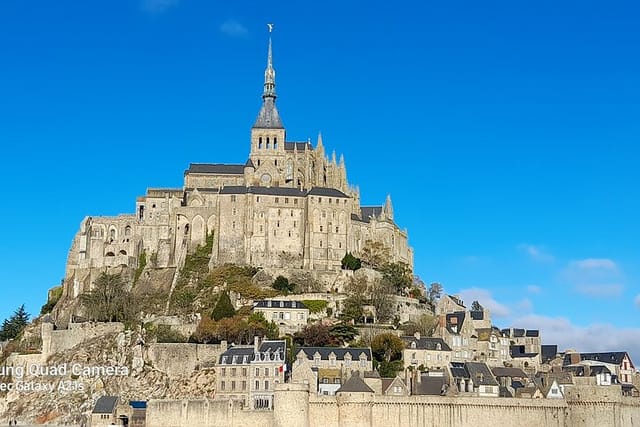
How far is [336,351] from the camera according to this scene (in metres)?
66.1

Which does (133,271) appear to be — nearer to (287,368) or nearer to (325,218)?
(325,218)

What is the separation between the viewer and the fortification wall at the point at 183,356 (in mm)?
68562

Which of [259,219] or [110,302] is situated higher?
[259,219]

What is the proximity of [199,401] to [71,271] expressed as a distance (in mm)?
33417

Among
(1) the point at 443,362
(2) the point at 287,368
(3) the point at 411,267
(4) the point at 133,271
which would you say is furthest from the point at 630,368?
(4) the point at 133,271

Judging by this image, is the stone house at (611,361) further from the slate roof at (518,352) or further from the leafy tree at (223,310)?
the leafy tree at (223,310)

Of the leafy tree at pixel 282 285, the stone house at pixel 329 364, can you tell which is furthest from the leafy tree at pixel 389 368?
the leafy tree at pixel 282 285

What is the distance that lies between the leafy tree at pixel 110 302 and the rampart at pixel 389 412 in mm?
19065

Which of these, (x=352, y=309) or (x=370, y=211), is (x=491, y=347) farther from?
(x=370, y=211)

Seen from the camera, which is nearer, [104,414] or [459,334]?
[104,414]

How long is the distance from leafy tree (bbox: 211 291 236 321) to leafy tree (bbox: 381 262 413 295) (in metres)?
14.7

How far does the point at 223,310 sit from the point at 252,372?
12.7 metres

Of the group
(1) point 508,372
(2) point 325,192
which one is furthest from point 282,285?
(1) point 508,372

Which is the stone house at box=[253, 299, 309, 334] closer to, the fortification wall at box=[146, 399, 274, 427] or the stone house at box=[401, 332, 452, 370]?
the stone house at box=[401, 332, 452, 370]
